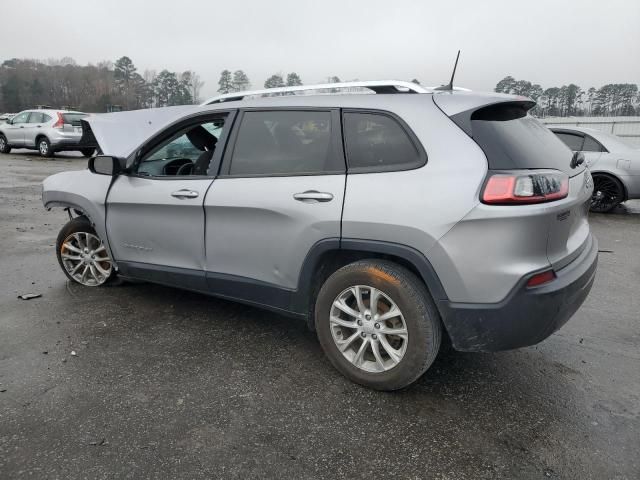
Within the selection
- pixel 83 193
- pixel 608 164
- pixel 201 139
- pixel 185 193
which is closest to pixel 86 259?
pixel 83 193

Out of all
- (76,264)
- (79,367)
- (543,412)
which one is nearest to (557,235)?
(543,412)

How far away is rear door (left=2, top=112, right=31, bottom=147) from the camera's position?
59.0 feet

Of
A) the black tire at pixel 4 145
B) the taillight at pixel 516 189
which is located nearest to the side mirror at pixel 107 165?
the taillight at pixel 516 189

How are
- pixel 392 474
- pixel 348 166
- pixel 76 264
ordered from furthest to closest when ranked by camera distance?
pixel 76 264
pixel 348 166
pixel 392 474

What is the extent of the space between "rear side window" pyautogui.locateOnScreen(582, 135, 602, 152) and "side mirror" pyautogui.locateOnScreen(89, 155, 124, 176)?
7867mm

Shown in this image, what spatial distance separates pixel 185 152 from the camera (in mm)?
4367

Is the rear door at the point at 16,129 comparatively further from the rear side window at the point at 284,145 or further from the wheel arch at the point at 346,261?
the wheel arch at the point at 346,261

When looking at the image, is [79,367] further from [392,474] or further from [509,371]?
[509,371]

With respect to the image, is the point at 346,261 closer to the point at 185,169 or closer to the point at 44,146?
the point at 185,169

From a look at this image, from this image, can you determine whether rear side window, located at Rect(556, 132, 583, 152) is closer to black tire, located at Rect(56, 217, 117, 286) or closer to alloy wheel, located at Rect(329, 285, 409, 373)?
alloy wheel, located at Rect(329, 285, 409, 373)

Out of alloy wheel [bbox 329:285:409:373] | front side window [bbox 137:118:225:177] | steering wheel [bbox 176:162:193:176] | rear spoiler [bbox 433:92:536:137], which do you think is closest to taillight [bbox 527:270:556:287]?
alloy wheel [bbox 329:285:409:373]

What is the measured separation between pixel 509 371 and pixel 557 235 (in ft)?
3.39

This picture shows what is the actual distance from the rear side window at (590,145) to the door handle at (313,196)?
24.4 ft

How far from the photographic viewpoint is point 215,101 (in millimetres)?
3730
